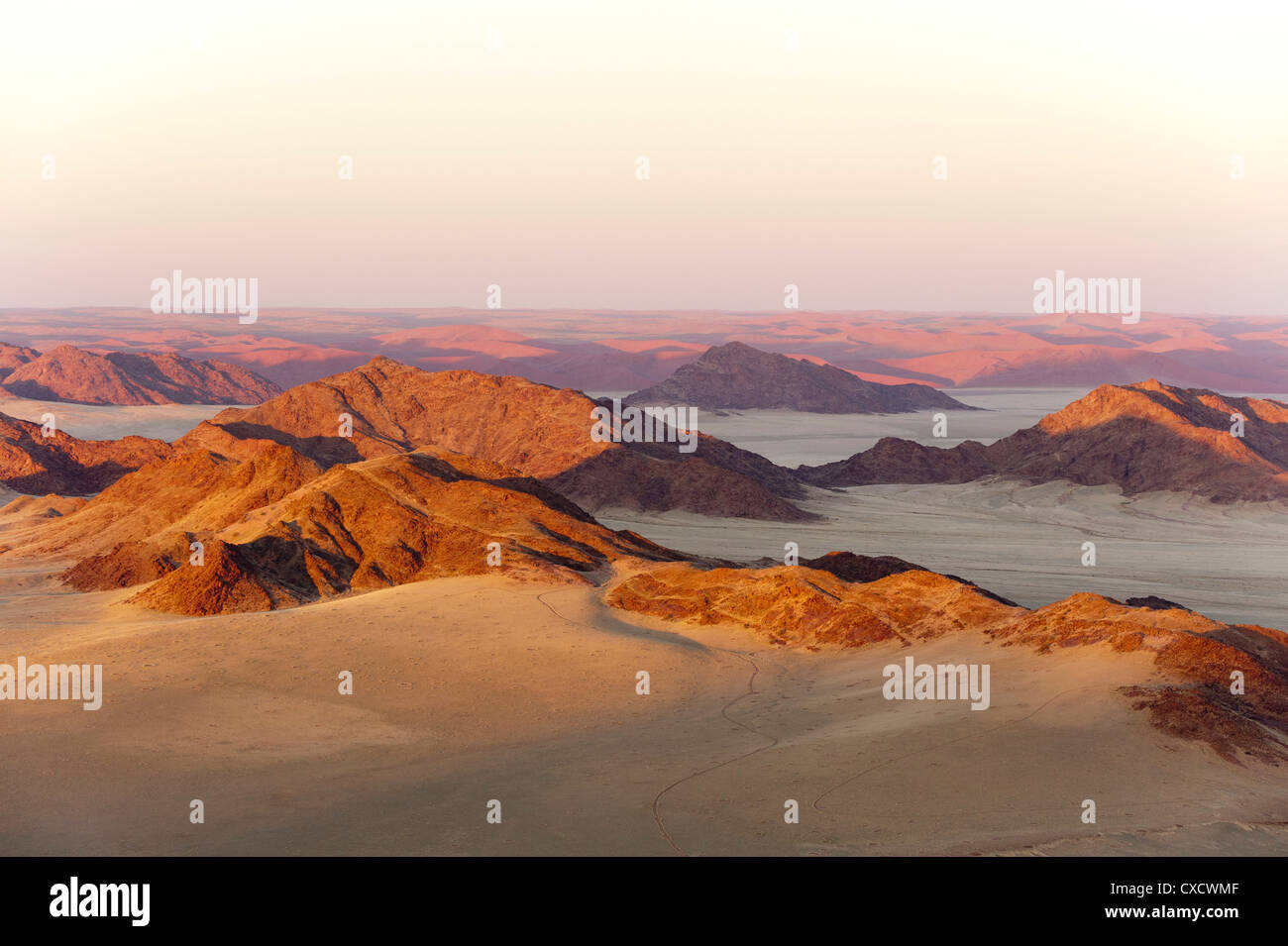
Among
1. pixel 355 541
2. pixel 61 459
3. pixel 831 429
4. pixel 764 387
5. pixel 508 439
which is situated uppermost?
pixel 764 387

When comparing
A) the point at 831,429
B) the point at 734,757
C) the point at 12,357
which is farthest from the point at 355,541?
the point at 12,357

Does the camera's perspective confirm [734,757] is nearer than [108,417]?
Yes

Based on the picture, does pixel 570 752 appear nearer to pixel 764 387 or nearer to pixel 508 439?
pixel 508 439

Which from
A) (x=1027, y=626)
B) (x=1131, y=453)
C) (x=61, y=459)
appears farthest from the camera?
(x=1131, y=453)

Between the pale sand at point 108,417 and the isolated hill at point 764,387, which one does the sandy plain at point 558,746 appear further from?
the isolated hill at point 764,387

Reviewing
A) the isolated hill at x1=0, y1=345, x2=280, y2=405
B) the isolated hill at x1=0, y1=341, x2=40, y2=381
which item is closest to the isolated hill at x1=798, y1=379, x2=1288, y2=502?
the isolated hill at x1=0, y1=345, x2=280, y2=405
